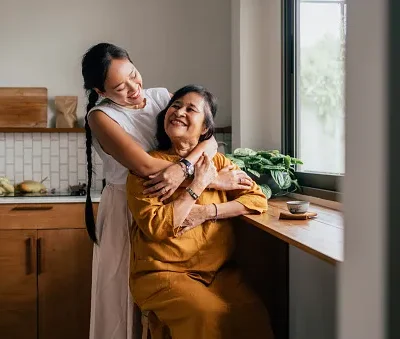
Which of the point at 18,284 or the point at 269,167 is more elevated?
the point at 269,167

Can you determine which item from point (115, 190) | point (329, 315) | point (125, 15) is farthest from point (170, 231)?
point (125, 15)

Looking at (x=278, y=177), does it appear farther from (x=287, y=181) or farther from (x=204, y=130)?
(x=204, y=130)

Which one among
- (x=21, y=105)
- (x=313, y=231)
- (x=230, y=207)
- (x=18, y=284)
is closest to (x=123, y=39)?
(x=21, y=105)

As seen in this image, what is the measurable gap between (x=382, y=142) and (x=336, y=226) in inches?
40.5

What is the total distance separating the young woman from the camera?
1.84 metres

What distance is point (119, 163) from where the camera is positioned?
6.57 ft

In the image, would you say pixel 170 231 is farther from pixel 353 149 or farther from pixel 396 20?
pixel 396 20

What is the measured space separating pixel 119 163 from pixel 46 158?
1.52m

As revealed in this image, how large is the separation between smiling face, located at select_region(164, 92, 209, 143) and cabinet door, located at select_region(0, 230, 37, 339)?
133 cm

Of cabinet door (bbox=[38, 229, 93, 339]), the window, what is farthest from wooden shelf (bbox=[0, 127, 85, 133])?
the window

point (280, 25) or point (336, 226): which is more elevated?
point (280, 25)

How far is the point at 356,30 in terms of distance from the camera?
0.72 metres

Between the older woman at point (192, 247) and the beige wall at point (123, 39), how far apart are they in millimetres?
1501

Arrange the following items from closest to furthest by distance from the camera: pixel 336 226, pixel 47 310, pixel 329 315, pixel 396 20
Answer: pixel 396 20
pixel 336 226
pixel 329 315
pixel 47 310
